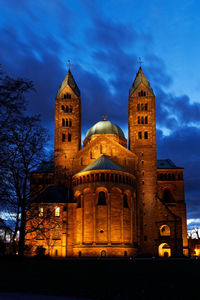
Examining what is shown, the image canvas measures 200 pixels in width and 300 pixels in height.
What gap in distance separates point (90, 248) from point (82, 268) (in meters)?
27.5

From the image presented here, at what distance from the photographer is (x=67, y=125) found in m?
67.9

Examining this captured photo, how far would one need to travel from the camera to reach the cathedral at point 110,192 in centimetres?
5506

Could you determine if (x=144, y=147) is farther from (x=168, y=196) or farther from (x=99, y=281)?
(x=99, y=281)

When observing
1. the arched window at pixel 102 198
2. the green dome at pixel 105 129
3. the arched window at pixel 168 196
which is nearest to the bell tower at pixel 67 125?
the arched window at pixel 102 198

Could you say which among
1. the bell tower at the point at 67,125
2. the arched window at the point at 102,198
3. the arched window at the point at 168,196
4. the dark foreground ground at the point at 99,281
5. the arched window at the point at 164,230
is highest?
the bell tower at the point at 67,125

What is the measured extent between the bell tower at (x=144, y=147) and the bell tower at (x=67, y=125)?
33.6 feet

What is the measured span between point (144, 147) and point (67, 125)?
597 inches

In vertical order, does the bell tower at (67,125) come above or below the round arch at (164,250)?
above

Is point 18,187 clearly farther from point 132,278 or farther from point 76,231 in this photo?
point 76,231

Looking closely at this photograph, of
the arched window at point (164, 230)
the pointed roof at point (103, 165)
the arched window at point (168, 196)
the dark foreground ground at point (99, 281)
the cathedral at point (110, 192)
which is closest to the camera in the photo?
the dark foreground ground at point (99, 281)

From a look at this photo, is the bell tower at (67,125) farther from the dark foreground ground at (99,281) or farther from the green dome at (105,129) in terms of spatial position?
the dark foreground ground at (99,281)

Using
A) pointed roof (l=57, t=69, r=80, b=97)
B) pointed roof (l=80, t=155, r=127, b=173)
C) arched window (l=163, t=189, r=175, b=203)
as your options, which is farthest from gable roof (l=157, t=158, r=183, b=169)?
pointed roof (l=57, t=69, r=80, b=97)

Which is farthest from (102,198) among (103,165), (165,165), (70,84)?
(70,84)

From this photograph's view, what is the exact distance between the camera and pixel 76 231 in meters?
56.9
